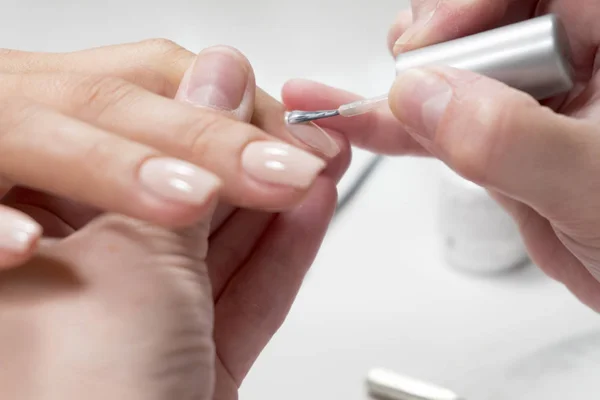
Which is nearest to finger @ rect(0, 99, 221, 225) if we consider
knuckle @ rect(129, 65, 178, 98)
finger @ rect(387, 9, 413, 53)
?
knuckle @ rect(129, 65, 178, 98)

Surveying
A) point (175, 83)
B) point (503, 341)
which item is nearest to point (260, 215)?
point (175, 83)

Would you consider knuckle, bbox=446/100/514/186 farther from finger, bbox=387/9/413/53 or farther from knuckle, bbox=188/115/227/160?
finger, bbox=387/9/413/53

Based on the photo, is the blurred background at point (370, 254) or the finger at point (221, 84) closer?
the finger at point (221, 84)

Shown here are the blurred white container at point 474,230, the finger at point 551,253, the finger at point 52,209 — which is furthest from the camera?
the blurred white container at point 474,230

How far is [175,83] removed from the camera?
0.44 meters

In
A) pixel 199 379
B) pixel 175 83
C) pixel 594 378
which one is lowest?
pixel 594 378

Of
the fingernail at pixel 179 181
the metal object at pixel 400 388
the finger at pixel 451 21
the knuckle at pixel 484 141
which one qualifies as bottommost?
the metal object at pixel 400 388

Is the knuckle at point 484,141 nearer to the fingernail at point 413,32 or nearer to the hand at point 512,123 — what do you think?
the hand at point 512,123

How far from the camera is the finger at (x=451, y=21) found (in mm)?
420

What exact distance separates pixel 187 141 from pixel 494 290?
43 centimetres

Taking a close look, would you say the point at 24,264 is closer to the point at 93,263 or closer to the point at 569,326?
the point at 93,263

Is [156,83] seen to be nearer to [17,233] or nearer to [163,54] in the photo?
[163,54]

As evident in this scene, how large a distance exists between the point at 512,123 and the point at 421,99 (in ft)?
0.16

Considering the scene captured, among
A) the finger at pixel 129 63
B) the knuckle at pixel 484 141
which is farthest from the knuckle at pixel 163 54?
the knuckle at pixel 484 141
